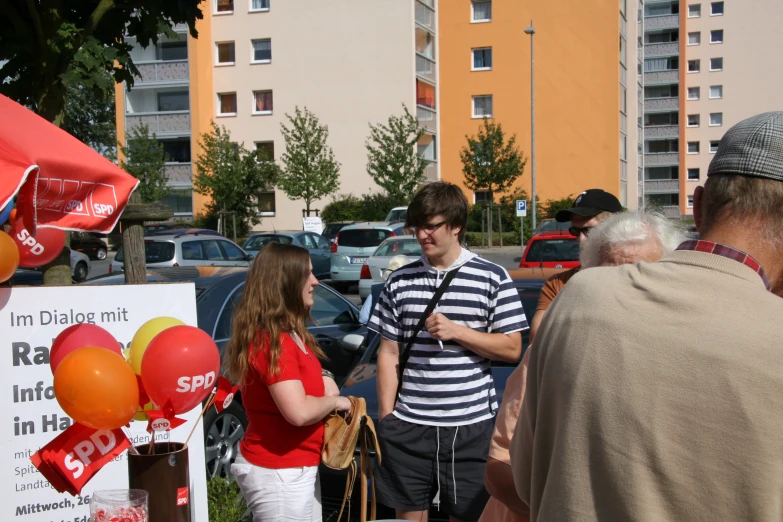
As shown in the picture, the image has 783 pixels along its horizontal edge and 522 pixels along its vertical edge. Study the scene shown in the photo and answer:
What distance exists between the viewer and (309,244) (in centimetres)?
2380

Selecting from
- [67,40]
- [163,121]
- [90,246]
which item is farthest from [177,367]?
[163,121]

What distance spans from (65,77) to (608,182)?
147ft

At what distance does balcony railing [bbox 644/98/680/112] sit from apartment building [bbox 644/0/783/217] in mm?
90

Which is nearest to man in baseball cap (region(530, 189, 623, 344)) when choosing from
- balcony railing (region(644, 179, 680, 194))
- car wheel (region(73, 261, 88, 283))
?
car wheel (region(73, 261, 88, 283))

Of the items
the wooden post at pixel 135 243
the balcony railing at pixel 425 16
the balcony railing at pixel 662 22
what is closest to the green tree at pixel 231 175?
the balcony railing at pixel 425 16

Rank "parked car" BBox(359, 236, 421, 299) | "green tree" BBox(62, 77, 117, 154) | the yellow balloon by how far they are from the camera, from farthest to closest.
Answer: "green tree" BBox(62, 77, 117, 154) < "parked car" BBox(359, 236, 421, 299) < the yellow balloon

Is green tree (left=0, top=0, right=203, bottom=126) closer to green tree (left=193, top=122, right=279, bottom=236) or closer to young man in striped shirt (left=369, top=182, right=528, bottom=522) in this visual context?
young man in striped shirt (left=369, top=182, right=528, bottom=522)

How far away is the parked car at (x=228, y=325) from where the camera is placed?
571 centimetres

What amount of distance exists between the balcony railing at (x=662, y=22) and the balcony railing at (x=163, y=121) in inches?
1832

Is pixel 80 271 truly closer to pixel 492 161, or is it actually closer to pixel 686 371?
pixel 492 161

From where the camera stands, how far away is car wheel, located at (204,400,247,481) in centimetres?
560

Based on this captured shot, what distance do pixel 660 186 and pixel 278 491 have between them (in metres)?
71.0

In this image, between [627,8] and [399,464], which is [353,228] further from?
[627,8]

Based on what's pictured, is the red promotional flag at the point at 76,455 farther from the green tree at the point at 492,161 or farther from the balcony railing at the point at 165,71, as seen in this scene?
the balcony railing at the point at 165,71
